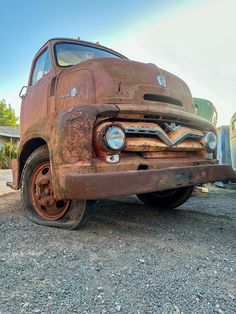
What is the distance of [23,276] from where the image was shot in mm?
1842

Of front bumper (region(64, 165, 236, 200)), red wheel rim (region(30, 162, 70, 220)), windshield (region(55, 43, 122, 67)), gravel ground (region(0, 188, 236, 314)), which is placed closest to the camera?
gravel ground (region(0, 188, 236, 314))

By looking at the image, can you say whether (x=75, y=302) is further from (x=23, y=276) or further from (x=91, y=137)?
(x=91, y=137)

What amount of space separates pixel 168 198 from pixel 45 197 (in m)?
2.04

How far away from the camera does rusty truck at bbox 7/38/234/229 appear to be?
7.64ft

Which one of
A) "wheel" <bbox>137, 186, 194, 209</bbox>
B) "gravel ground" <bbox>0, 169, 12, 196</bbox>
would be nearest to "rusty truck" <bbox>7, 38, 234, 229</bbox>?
"wheel" <bbox>137, 186, 194, 209</bbox>

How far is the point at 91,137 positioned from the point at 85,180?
1.40ft

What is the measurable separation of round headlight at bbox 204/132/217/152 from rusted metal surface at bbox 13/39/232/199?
0.08 m

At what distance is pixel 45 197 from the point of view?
9.73 feet

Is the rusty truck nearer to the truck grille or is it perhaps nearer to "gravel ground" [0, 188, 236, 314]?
the truck grille

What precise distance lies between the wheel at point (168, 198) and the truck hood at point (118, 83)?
54.6 inches

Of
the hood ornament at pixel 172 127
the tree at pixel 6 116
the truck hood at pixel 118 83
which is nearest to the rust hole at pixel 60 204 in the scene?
the truck hood at pixel 118 83

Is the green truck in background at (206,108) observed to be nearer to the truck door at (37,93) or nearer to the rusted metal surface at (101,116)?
the rusted metal surface at (101,116)

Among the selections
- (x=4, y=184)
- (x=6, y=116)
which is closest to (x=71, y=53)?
(x=4, y=184)

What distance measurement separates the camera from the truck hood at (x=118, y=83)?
274 cm
